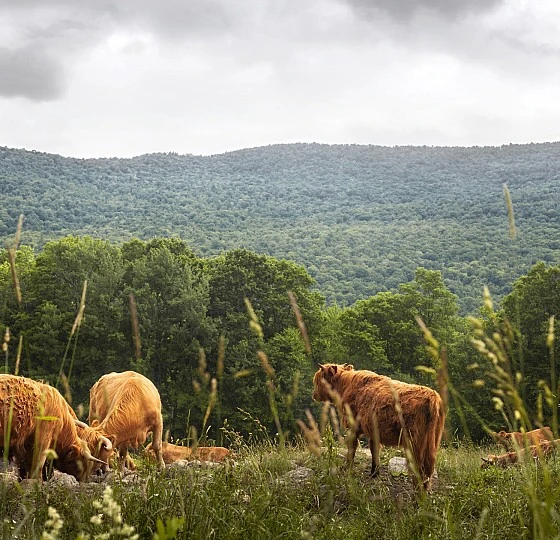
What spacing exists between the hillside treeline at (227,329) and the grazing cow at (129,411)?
1626 centimetres

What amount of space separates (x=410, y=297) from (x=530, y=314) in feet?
23.7

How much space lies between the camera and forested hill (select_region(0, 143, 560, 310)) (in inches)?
2569

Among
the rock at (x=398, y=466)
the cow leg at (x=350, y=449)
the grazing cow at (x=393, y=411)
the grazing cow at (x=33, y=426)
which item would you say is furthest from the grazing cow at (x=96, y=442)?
the rock at (x=398, y=466)

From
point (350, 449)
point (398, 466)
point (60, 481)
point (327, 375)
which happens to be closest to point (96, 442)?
point (60, 481)

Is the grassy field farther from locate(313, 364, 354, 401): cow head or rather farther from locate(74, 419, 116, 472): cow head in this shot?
locate(313, 364, 354, 401): cow head

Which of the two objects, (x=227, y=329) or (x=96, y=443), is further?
(x=227, y=329)

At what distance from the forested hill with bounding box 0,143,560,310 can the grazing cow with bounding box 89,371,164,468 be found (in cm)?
3546

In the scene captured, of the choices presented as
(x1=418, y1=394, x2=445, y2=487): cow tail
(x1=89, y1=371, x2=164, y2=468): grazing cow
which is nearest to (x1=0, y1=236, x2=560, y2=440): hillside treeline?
(x1=89, y1=371, x2=164, y2=468): grazing cow

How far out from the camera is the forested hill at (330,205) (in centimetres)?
Result: 6525

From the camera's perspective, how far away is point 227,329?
31969mm

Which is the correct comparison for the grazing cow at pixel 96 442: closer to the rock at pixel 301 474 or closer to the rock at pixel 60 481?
the rock at pixel 60 481

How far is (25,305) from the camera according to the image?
3234cm

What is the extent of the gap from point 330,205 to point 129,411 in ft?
406

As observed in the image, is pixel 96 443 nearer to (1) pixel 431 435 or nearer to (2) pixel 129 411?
(2) pixel 129 411
